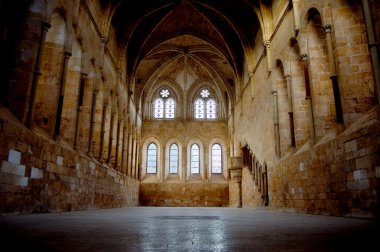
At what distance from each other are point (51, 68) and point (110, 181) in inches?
284

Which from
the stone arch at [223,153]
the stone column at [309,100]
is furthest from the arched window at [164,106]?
the stone column at [309,100]

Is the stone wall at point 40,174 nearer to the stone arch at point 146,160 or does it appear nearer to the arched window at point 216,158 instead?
the stone arch at point 146,160

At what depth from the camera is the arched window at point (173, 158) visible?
2659cm

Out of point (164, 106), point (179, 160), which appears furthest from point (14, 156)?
point (164, 106)

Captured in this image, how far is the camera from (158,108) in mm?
28094

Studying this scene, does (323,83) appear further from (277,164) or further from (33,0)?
(33,0)

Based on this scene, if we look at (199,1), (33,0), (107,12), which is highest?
(199,1)

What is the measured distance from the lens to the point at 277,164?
1262 cm

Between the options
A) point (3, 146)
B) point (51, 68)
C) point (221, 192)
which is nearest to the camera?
Answer: point (3, 146)

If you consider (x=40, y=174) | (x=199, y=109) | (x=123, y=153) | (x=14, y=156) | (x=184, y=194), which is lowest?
(x=184, y=194)

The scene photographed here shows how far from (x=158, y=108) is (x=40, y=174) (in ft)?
67.6

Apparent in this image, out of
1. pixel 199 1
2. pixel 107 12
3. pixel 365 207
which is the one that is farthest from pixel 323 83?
pixel 199 1

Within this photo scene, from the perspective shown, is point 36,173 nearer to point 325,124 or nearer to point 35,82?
point 35,82

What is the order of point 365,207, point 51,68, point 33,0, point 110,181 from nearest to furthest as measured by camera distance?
point 365,207 < point 33,0 < point 51,68 < point 110,181
